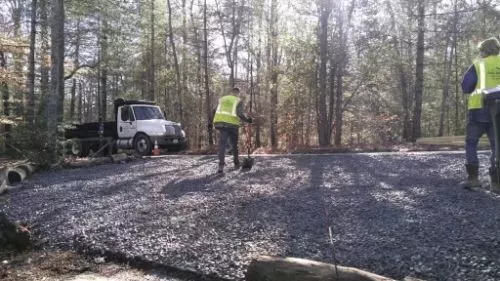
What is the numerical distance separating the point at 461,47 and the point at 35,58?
101 feet

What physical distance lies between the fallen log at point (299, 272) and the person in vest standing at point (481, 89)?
3.91 meters

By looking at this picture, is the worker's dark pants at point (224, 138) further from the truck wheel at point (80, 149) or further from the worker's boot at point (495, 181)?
the truck wheel at point (80, 149)

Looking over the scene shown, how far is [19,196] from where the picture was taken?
7.64m

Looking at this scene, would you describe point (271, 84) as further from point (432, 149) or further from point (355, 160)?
point (355, 160)

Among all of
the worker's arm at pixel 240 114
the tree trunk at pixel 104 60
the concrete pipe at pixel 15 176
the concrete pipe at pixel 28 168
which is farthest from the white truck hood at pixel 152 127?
the worker's arm at pixel 240 114

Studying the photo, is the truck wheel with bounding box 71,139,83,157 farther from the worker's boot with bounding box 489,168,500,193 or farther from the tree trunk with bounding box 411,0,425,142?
the worker's boot with bounding box 489,168,500,193

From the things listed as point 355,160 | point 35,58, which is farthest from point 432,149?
Answer: point 35,58

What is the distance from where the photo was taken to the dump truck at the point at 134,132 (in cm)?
1762

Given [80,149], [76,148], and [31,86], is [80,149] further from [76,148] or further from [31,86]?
[31,86]

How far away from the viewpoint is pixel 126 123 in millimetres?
18203

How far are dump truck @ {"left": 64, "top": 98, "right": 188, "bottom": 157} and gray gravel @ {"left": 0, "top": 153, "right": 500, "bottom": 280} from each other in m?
8.35

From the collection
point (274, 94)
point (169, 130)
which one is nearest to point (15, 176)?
point (169, 130)

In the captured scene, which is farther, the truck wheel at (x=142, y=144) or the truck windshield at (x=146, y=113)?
the truck windshield at (x=146, y=113)

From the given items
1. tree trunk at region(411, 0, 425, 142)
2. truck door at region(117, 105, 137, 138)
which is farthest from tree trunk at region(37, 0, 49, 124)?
tree trunk at region(411, 0, 425, 142)
